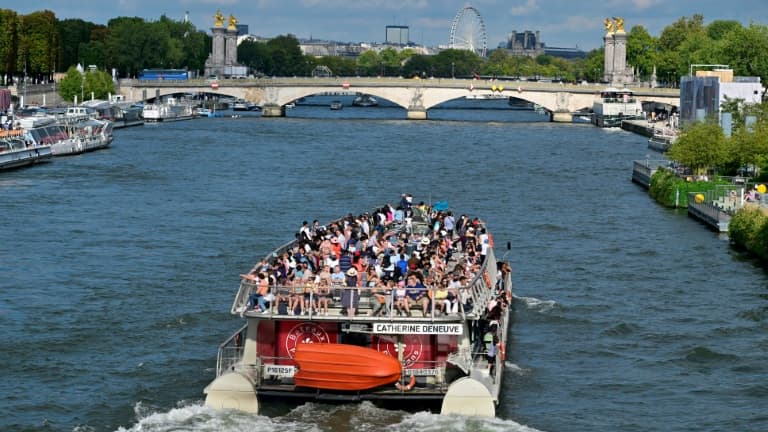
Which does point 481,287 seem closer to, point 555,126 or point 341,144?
point 341,144

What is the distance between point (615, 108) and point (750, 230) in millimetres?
91891

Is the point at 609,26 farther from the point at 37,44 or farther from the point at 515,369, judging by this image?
the point at 515,369

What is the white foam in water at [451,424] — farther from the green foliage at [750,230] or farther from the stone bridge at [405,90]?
the stone bridge at [405,90]

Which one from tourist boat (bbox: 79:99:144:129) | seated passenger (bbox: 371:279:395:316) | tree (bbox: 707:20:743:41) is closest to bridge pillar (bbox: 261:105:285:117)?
tourist boat (bbox: 79:99:144:129)

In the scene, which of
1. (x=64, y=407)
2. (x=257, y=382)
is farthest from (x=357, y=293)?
(x=64, y=407)

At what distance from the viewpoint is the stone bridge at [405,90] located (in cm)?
14638

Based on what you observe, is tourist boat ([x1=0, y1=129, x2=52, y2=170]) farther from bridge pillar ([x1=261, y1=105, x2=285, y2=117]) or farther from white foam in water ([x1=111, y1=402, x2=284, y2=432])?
bridge pillar ([x1=261, y1=105, x2=285, y2=117])

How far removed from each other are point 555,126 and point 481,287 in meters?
110

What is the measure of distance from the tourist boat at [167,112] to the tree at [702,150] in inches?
2948

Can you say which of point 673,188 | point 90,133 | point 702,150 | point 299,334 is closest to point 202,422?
point 299,334

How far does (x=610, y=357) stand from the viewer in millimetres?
34844

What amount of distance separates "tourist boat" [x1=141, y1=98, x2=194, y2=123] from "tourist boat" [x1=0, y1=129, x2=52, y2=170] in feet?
158

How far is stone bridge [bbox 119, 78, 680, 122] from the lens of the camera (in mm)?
146375

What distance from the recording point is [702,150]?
226ft
